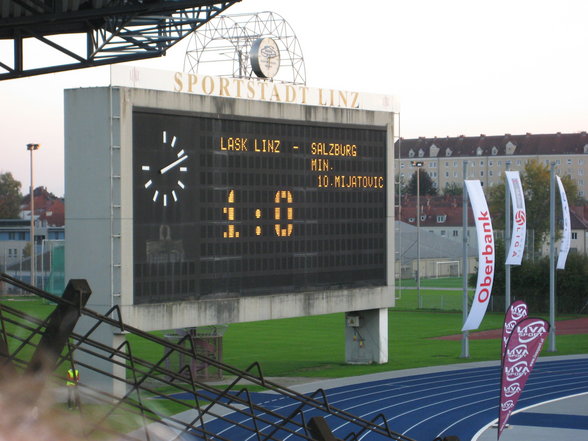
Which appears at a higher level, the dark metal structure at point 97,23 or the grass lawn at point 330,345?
the dark metal structure at point 97,23

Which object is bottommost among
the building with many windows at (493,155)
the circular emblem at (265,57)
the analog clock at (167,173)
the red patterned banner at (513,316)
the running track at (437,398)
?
the running track at (437,398)

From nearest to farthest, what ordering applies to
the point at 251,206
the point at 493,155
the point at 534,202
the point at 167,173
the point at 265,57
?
1. the point at 167,173
2. the point at 251,206
3. the point at 265,57
4. the point at 534,202
5. the point at 493,155

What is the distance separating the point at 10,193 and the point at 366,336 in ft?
341

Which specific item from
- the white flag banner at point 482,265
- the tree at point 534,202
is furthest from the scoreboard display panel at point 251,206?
the tree at point 534,202

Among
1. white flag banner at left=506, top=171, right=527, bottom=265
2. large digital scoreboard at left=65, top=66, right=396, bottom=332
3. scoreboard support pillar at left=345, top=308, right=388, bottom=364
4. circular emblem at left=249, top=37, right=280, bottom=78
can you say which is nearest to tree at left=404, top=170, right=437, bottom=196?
white flag banner at left=506, top=171, right=527, bottom=265

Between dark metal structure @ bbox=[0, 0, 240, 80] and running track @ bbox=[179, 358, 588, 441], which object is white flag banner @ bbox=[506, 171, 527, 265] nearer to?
running track @ bbox=[179, 358, 588, 441]

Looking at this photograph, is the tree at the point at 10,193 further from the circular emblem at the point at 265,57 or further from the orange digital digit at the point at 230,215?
the orange digital digit at the point at 230,215

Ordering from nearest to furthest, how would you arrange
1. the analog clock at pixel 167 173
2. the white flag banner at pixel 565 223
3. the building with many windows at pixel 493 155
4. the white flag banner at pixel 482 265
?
the analog clock at pixel 167 173 → the white flag banner at pixel 482 265 → the white flag banner at pixel 565 223 → the building with many windows at pixel 493 155

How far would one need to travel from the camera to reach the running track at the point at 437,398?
89.4 ft

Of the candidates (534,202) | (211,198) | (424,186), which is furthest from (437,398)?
(424,186)

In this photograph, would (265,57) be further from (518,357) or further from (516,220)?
(518,357)

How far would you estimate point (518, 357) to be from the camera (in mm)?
24312

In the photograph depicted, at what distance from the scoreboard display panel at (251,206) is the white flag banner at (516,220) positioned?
5797mm

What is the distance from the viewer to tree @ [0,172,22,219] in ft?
433
